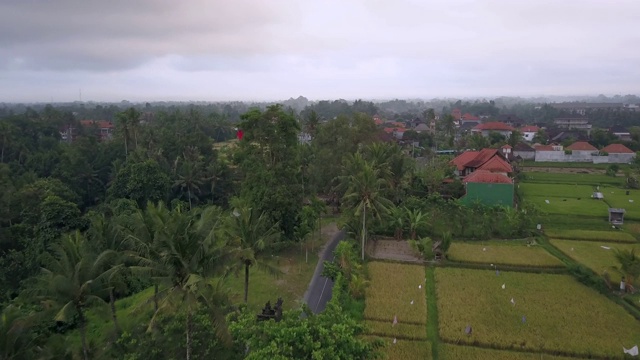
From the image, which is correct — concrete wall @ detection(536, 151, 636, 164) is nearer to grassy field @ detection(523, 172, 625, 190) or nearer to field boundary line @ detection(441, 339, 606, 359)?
grassy field @ detection(523, 172, 625, 190)

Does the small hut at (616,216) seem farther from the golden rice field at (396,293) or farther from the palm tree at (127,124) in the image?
the palm tree at (127,124)

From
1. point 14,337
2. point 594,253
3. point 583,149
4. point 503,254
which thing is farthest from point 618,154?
point 14,337

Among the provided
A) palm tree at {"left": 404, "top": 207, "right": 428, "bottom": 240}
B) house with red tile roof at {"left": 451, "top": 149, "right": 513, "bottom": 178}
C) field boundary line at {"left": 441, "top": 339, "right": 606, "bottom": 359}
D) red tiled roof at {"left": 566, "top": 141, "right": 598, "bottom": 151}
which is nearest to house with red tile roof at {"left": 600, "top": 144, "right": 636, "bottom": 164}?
red tiled roof at {"left": 566, "top": 141, "right": 598, "bottom": 151}

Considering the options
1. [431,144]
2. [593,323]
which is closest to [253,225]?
[593,323]

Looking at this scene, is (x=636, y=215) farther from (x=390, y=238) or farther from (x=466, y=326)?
(x=466, y=326)

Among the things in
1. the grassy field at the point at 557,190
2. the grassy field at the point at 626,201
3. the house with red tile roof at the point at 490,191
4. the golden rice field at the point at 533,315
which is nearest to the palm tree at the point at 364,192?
the golden rice field at the point at 533,315

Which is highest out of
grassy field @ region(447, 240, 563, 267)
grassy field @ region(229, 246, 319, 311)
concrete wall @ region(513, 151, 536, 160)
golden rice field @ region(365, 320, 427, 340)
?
concrete wall @ region(513, 151, 536, 160)
